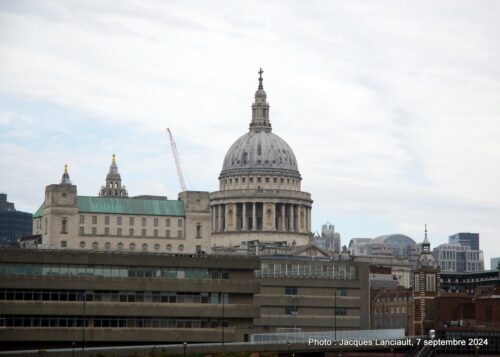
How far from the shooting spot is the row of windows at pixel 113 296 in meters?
188

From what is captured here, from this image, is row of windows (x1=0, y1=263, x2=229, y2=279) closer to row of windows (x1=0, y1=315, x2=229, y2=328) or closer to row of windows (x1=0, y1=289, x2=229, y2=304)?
row of windows (x1=0, y1=289, x2=229, y2=304)

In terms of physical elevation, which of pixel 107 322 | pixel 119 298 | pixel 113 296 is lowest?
pixel 107 322

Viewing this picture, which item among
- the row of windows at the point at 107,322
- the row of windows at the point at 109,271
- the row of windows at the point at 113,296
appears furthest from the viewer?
the row of windows at the point at 109,271

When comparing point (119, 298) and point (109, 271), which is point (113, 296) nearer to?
point (119, 298)

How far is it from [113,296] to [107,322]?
316cm

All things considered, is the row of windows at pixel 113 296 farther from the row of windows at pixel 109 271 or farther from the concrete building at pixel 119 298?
the row of windows at pixel 109 271

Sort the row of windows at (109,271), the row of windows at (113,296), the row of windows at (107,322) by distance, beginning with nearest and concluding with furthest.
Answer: the row of windows at (107,322)
the row of windows at (113,296)
the row of windows at (109,271)

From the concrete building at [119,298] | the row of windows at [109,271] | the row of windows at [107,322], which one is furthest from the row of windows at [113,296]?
A: the row of windows at [107,322]

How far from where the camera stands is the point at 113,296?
192500mm

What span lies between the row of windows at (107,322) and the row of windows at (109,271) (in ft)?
16.3

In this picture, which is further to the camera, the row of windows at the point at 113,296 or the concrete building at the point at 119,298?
the row of windows at the point at 113,296

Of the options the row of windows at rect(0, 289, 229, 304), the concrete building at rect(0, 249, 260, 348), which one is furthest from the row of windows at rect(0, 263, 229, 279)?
the row of windows at rect(0, 289, 229, 304)

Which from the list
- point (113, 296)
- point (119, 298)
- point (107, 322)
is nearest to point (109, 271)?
point (113, 296)

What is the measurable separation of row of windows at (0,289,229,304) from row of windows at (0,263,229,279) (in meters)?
1.98
